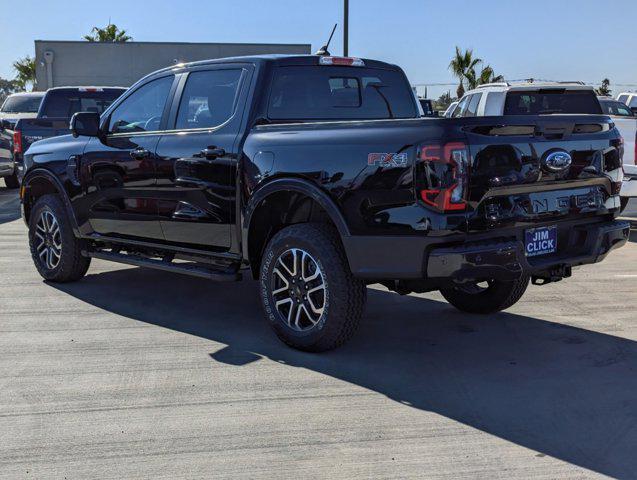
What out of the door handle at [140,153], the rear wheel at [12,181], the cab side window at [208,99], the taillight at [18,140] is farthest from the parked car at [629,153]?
the rear wheel at [12,181]

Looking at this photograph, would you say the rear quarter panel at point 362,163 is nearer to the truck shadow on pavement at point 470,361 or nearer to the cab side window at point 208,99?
the cab side window at point 208,99

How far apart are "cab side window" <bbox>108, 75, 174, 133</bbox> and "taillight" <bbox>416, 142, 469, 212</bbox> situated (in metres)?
2.67

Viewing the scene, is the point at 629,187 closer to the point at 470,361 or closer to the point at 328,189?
the point at 470,361

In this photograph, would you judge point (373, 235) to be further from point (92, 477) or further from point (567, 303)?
point (567, 303)

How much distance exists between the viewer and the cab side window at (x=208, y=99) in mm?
Answer: 5758

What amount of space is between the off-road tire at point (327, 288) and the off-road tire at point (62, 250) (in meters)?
2.62

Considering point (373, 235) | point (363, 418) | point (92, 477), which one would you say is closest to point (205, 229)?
point (373, 235)

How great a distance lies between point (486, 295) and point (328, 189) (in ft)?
6.20

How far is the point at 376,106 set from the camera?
629 centimetres

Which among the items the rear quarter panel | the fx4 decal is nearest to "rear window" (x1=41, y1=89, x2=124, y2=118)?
the rear quarter panel

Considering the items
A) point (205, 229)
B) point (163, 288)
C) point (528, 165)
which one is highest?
point (528, 165)

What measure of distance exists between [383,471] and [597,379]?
5.87 ft

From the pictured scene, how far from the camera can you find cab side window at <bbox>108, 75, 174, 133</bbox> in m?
6.33

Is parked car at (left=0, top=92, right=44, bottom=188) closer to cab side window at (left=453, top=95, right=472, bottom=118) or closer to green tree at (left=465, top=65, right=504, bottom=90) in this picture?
cab side window at (left=453, top=95, right=472, bottom=118)
